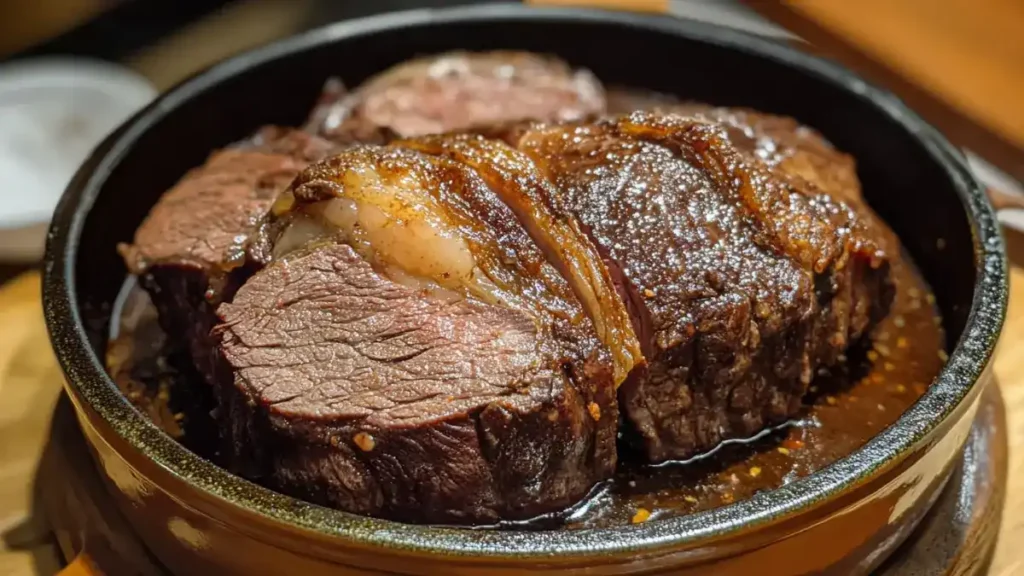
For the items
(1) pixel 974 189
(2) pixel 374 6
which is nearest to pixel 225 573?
(1) pixel 974 189

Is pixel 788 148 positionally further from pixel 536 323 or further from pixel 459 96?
pixel 459 96

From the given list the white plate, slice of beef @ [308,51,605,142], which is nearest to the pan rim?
slice of beef @ [308,51,605,142]

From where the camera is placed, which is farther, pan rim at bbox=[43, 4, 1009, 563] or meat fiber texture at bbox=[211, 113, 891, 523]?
meat fiber texture at bbox=[211, 113, 891, 523]

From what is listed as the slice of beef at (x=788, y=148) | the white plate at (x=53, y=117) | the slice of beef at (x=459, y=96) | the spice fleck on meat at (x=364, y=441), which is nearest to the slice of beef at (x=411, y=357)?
the spice fleck on meat at (x=364, y=441)

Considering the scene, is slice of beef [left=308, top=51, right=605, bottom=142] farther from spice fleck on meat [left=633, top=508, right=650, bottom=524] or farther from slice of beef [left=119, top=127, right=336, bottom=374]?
spice fleck on meat [left=633, top=508, right=650, bottom=524]

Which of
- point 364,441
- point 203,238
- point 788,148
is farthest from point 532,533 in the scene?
point 788,148

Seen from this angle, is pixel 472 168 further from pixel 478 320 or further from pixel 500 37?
pixel 500 37
